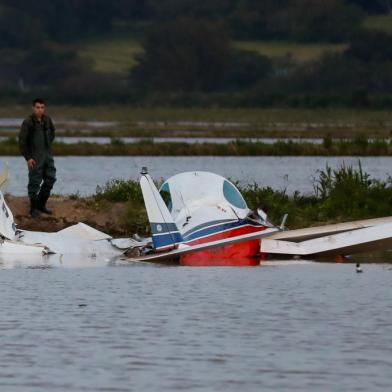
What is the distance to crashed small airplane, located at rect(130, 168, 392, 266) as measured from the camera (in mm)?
20328

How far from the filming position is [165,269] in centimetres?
2019

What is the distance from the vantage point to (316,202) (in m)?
24.8

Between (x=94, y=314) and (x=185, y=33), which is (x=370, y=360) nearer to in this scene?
(x=94, y=314)

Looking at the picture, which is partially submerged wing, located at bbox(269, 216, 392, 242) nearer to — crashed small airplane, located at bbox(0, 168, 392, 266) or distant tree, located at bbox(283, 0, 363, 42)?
crashed small airplane, located at bbox(0, 168, 392, 266)

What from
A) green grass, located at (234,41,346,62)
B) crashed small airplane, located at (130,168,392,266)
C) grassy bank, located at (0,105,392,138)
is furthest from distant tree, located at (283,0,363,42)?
crashed small airplane, located at (130,168,392,266)

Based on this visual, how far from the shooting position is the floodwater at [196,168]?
112ft

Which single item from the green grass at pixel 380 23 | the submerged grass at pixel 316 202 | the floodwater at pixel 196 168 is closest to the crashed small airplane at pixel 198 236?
the submerged grass at pixel 316 202

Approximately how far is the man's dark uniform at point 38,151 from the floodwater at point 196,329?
10.8ft

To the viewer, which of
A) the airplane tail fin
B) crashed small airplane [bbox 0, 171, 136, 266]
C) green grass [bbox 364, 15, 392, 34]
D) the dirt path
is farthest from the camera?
green grass [bbox 364, 15, 392, 34]

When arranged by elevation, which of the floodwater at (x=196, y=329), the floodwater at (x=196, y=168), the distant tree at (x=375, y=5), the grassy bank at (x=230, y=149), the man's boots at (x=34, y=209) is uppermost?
the distant tree at (x=375, y=5)

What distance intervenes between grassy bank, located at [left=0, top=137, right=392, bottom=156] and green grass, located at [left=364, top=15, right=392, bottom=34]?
66.5m

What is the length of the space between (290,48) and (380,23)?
636 centimetres

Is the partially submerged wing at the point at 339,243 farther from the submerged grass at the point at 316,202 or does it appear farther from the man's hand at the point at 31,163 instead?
the man's hand at the point at 31,163

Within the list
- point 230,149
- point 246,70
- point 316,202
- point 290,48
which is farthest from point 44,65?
point 316,202
